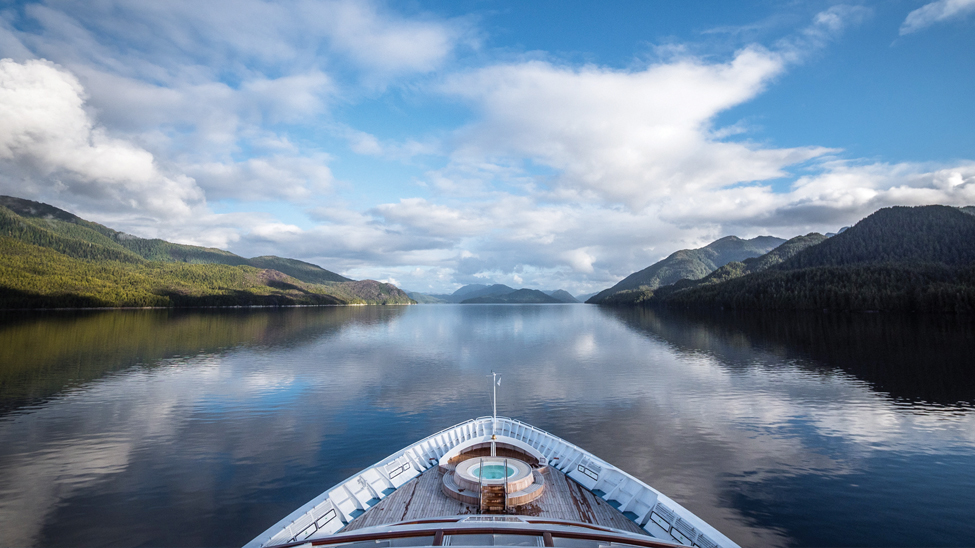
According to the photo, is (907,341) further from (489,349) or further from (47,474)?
(47,474)

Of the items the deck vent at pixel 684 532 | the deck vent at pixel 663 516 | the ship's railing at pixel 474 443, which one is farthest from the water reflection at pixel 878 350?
the deck vent at pixel 684 532

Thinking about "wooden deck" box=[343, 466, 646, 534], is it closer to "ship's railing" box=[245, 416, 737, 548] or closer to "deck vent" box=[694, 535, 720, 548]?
"ship's railing" box=[245, 416, 737, 548]

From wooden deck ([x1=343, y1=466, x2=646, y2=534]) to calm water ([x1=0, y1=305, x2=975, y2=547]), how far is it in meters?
6.44

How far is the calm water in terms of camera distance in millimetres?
22234

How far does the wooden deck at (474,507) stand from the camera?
19289mm

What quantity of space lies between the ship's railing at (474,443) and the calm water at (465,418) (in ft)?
16.3

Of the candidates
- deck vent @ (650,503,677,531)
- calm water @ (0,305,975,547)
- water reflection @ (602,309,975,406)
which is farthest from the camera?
water reflection @ (602,309,975,406)

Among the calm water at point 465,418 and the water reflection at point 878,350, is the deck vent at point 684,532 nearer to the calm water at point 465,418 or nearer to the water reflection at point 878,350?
the calm water at point 465,418

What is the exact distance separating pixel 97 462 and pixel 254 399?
18012 mm

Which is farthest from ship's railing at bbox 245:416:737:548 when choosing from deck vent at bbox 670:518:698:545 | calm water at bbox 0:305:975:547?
calm water at bbox 0:305:975:547

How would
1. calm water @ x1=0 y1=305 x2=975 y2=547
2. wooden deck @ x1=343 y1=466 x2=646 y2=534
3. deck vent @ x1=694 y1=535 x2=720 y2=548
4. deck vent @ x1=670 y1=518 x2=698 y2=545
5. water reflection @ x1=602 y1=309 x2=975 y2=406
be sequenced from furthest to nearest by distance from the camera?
1. water reflection @ x1=602 y1=309 x2=975 y2=406
2. calm water @ x1=0 y1=305 x2=975 y2=547
3. wooden deck @ x1=343 y1=466 x2=646 y2=534
4. deck vent @ x1=670 y1=518 x2=698 y2=545
5. deck vent @ x1=694 y1=535 x2=720 y2=548

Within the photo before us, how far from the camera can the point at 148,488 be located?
82.6 ft

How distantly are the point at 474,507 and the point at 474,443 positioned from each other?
22.9ft

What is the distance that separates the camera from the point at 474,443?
87.8ft
